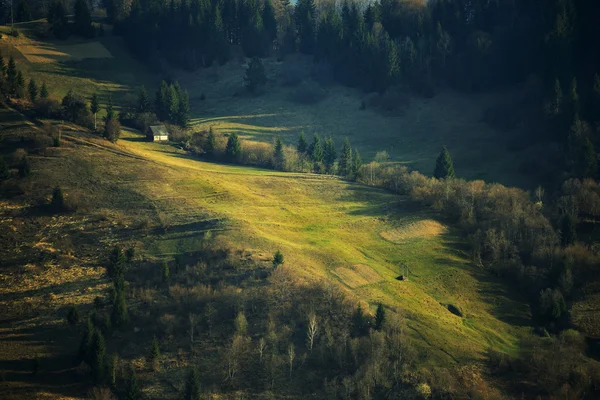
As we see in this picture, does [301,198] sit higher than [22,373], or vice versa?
[301,198]

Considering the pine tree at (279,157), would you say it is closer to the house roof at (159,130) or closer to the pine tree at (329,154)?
the pine tree at (329,154)

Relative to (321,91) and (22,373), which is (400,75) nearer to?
(321,91)

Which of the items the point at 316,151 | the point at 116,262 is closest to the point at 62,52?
the point at 316,151

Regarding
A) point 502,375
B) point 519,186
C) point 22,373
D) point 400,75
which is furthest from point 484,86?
point 22,373

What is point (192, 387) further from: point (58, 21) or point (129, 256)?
point (58, 21)

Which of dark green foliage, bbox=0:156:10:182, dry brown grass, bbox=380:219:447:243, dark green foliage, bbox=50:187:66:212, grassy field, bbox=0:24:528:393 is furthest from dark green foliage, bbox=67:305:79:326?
dry brown grass, bbox=380:219:447:243

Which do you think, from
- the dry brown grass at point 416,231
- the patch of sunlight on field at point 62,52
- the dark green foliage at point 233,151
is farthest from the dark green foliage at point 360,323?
the patch of sunlight on field at point 62,52

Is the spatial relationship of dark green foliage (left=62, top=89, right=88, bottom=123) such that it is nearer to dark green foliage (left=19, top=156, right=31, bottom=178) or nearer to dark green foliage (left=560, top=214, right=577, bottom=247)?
dark green foliage (left=19, top=156, right=31, bottom=178)
